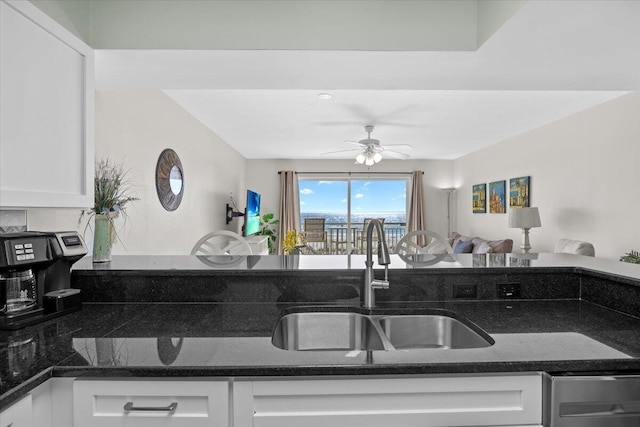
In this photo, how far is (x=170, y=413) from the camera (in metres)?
0.92

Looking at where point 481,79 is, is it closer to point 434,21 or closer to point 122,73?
point 434,21

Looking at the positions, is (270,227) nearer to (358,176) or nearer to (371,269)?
(358,176)

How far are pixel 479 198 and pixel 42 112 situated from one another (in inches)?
253

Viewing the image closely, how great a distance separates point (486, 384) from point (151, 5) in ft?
6.46

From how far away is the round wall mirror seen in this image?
10.3ft

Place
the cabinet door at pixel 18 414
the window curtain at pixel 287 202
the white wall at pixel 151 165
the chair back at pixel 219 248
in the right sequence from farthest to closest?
the window curtain at pixel 287 202 < the chair back at pixel 219 248 < the white wall at pixel 151 165 < the cabinet door at pixel 18 414

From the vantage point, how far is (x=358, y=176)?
7844mm

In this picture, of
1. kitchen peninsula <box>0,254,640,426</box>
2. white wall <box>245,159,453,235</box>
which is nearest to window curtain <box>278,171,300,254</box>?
white wall <box>245,159,453,235</box>

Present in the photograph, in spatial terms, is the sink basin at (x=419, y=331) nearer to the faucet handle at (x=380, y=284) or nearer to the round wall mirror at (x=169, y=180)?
the faucet handle at (x=380, y=284)

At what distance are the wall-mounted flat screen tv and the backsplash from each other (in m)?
4.21

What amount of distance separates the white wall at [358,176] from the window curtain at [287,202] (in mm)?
164

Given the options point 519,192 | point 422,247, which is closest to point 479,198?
point 519,192

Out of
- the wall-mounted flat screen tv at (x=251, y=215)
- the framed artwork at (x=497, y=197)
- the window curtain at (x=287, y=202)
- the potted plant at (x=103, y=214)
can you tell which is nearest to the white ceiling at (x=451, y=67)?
the potted plant at (x=103, y=214)

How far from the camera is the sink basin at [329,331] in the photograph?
1389mm
